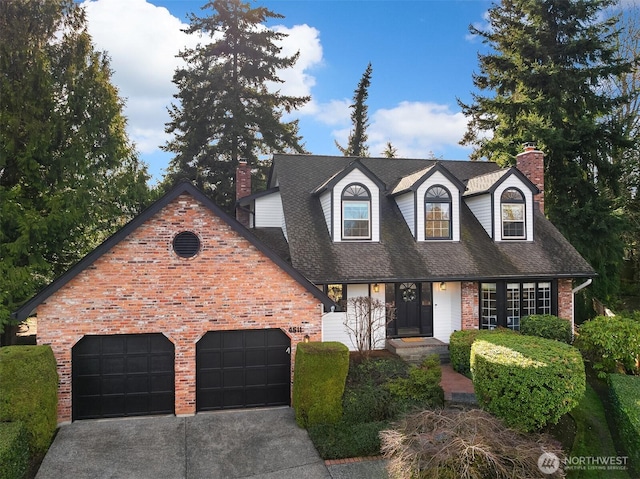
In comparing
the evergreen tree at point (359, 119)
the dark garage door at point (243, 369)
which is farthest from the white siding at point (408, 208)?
the evergreen tree at point (359, 119)

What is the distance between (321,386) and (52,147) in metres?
14.3

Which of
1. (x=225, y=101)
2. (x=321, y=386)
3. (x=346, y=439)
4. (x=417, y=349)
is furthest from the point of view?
(x=225, y=101)

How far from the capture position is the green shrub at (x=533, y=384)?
7.56m

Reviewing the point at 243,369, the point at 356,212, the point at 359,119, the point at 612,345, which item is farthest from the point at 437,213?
the point at 359,119

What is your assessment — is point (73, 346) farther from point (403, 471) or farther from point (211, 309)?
point (403, 471)

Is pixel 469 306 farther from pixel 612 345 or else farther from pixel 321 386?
pixel 321 386

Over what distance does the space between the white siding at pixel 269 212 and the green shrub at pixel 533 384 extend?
10.1 m

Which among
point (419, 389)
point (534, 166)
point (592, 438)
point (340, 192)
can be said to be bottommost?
point (592, 438)

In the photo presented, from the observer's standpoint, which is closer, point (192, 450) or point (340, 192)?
point (192, 450)

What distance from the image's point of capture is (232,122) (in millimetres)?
26797

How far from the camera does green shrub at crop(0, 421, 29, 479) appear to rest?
690 centimetres

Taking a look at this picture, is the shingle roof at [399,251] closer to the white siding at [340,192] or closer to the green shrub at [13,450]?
the white siding at [340,192]

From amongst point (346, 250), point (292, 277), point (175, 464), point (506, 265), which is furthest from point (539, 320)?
point (175, 464)
